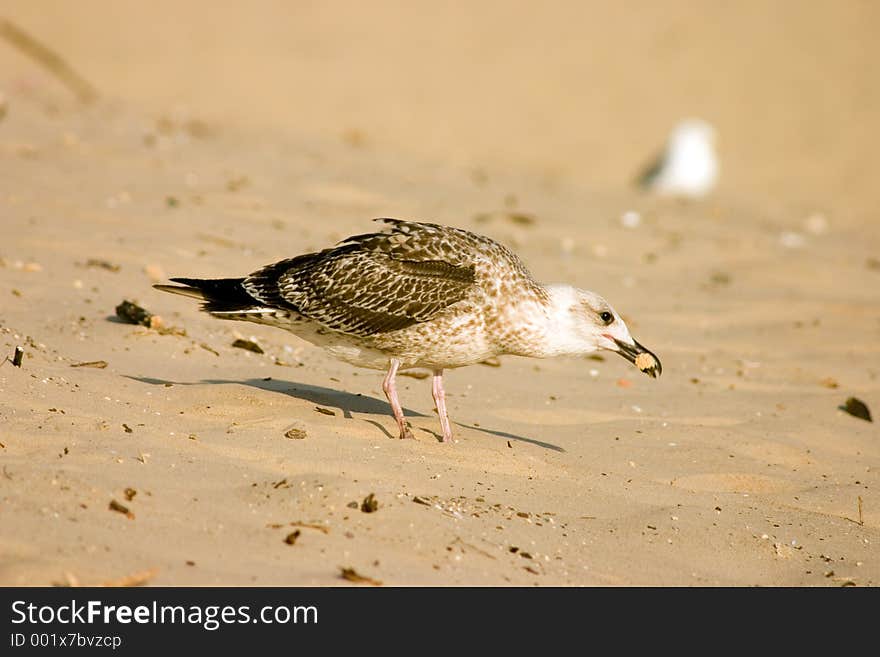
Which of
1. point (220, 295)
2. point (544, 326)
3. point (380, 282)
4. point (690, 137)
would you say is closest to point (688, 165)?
point (690, 137)

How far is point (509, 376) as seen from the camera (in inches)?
320

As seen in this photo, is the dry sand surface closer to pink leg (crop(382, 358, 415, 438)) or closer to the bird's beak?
pink leg (crop(382, 358, 415, 438))

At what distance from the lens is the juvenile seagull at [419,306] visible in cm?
627

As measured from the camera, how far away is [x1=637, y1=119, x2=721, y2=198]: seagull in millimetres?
18531

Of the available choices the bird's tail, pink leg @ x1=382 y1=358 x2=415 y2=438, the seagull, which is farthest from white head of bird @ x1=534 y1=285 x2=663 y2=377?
the seagull

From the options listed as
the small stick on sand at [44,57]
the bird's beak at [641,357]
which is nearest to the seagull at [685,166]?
the small stick on sand at [44,57]

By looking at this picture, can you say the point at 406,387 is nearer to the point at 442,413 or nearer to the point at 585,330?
the point at 442,413

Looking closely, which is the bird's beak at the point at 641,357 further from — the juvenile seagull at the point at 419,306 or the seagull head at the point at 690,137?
the seagull head at the point at 690,137

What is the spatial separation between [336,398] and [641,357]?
1.69m

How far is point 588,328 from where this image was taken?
652 centimetres

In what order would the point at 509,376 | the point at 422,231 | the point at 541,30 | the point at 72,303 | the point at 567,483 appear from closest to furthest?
the point at 567,483, the point at 422,231, the point at 72,303, the point at 509,376, the point at 541,30
